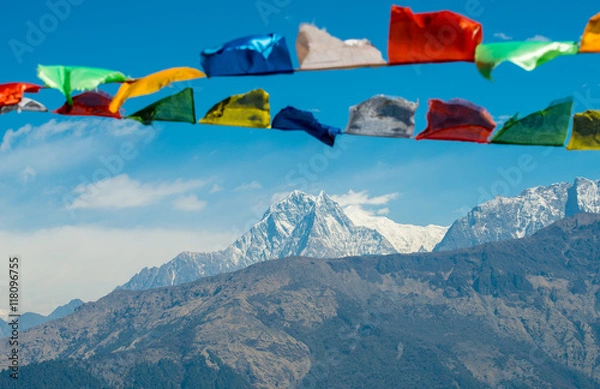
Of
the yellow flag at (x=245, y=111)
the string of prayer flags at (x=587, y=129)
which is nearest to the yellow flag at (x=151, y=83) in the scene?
the yellow flag at (x=245, y=111)

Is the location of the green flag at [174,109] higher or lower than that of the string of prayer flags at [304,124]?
higher

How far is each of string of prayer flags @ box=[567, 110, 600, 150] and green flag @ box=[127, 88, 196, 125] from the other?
7041 millimetres

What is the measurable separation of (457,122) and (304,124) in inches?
112

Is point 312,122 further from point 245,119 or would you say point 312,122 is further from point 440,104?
point 440,104

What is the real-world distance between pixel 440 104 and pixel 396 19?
256cm

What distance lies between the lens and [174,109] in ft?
53.8

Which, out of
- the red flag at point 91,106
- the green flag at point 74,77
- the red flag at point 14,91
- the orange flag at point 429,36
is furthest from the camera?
the red flag at point 14,91

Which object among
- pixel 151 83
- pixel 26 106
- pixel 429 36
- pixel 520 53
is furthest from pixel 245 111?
pixel 520 53

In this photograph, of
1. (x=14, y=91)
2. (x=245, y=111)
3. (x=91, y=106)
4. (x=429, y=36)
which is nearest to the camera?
(x=429, y=36)

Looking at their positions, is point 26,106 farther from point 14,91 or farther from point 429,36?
point 429,36

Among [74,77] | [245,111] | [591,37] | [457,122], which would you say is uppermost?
[74,77]

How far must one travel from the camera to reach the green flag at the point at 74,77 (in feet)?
51.5

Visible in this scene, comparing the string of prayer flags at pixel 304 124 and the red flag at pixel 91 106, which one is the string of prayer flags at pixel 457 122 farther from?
the red flag at pixel 91 106

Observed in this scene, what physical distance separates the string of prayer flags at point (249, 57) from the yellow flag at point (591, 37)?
462 centimetres
